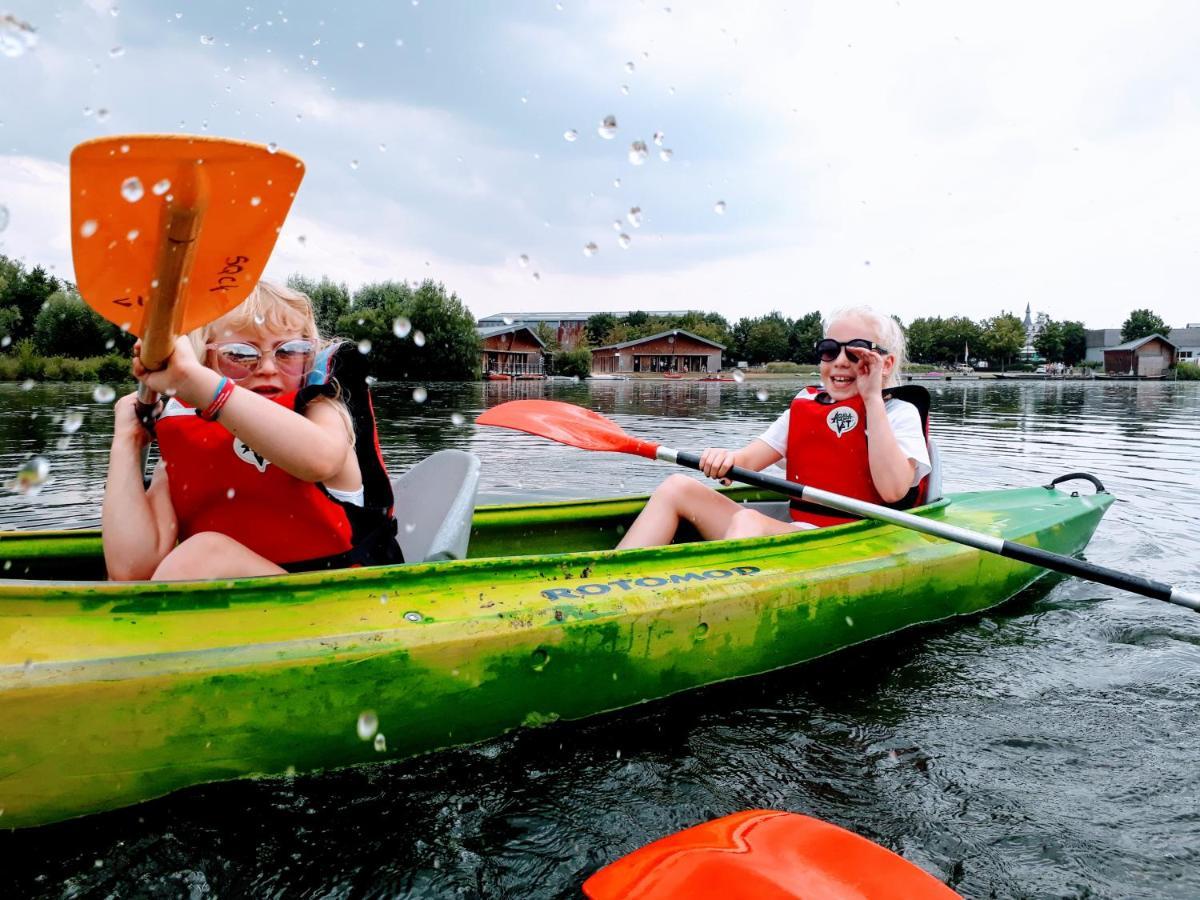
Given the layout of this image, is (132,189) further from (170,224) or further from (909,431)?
(909,431)

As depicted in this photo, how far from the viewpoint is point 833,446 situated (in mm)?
3484

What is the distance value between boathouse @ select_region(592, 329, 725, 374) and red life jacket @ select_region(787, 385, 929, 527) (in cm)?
5501

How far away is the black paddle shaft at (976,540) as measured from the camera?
2795 millimetres

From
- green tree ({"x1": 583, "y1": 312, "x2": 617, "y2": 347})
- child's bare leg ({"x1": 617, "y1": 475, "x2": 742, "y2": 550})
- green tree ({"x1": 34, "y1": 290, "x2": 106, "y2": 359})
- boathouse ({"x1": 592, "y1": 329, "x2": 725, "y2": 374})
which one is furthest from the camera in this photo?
green tree ({"x1": 583, "y1": 312, "x2": 617, "y2": 347})

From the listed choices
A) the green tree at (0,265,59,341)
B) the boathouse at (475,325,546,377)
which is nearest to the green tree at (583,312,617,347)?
the boathouse at (475,325,546,377)

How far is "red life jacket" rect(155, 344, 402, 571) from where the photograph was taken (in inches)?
80.7

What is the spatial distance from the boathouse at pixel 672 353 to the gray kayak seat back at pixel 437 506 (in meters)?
55.8

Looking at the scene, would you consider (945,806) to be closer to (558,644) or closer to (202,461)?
(558,644)

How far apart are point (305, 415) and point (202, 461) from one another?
294 mm

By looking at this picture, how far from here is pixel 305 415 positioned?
2062mm

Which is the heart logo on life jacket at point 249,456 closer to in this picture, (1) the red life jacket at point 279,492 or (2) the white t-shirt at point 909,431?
(1) the red life jacket at point 279,492

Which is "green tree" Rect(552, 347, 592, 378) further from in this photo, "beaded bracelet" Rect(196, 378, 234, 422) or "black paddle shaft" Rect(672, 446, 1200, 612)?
"beaded bracelet" Rect(196, 378, 234, 422)

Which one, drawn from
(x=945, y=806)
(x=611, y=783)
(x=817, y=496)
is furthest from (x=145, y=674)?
(x=817, y=496)

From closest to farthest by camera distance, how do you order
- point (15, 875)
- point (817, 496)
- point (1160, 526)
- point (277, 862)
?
point (15, 875) < point (277, 862) < point (817, 496) < point (1160, 526)
